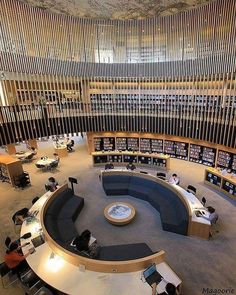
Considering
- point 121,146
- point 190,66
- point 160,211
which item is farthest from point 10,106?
point 190,66

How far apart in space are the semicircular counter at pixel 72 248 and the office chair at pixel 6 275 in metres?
1.27

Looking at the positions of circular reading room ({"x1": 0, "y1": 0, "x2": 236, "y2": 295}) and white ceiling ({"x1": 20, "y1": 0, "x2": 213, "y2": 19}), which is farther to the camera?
white ceiling ({"x1": 20, "y1": 0, "x2": 213, "y2": 19})

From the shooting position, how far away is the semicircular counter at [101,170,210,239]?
22.8 ft

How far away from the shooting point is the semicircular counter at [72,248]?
4.69 meters

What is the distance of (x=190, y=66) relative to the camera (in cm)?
1099

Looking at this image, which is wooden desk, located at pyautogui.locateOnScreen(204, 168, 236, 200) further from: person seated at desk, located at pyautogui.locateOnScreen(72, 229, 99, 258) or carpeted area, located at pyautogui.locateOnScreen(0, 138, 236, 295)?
person seated at desk, located at pyautogui.locateOnScreen(72, 229, 99, 258)

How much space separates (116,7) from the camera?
34.6 feet

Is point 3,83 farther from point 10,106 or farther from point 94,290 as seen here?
point 94,290

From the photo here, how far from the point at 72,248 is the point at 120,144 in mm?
9573

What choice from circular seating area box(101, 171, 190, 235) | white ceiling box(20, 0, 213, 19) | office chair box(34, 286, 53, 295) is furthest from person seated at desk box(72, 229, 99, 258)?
white ceiling box(20, 0, 213, 19)

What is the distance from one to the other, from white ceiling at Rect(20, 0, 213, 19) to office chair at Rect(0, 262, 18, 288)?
11633 mm

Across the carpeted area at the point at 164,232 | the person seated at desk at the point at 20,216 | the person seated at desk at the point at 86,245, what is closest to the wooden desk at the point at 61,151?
the carpeted area at the point at 164,232

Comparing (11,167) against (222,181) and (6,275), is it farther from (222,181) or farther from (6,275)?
(222,181)

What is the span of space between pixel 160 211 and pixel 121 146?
291 inches
